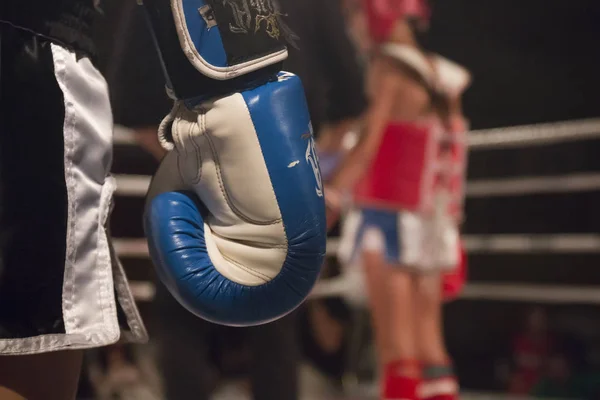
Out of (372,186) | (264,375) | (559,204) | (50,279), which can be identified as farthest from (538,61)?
(50,279)

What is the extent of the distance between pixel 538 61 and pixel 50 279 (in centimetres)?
176

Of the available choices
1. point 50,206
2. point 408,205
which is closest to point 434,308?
point 408,205

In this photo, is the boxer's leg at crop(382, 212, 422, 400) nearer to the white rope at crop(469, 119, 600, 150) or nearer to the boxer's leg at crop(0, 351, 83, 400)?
the white rope at crop(469, 119, 600, 150)

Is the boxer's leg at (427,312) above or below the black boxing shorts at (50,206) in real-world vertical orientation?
below

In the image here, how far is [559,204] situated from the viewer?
209 cm

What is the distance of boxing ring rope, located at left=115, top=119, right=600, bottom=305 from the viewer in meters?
1.92

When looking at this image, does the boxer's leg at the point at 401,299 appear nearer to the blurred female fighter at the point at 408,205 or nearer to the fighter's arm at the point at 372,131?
the blurred female fighter at the point at 408,205

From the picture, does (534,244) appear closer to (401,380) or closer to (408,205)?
(408,205)

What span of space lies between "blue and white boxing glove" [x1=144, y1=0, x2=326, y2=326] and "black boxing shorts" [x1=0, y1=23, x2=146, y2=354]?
0.06 metres

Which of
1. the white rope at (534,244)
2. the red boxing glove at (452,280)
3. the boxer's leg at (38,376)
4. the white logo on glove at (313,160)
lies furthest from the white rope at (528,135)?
the boxer's leg at (38,376)

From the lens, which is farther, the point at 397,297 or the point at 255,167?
the point at 397,297

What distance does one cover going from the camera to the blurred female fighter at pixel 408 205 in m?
1.52

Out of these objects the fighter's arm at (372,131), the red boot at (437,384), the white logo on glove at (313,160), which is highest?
the white logo on glove at (313,160)

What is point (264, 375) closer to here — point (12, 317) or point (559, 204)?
point (12, 317)
